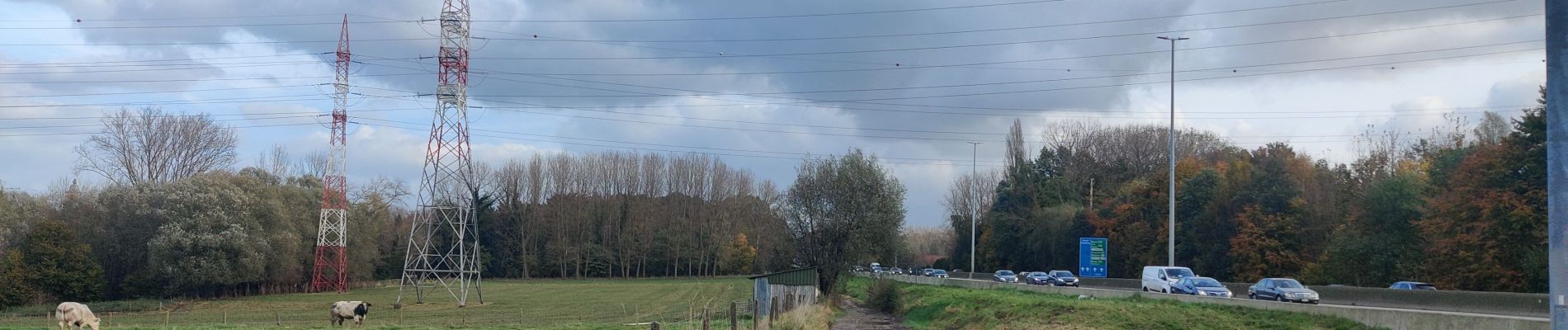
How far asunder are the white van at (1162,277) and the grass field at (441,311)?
19481 mm

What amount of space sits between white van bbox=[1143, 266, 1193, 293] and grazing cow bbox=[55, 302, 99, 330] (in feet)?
138

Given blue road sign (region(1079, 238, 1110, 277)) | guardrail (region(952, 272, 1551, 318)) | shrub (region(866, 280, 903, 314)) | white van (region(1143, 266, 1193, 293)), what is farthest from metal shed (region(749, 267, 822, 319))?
guardrail (region(952, 272, 1551, 318))

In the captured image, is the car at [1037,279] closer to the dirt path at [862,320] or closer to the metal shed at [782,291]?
the dirt path at [862,320]

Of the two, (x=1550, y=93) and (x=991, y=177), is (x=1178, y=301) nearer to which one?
(x=1550, y=93)

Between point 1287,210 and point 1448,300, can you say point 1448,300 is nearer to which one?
point 1448,300

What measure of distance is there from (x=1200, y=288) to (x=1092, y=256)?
1641 cm

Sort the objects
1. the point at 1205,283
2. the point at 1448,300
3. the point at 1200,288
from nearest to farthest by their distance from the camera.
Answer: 1. the point at 1448,300
2. the point at 1200,288
3. the point at 1205,283

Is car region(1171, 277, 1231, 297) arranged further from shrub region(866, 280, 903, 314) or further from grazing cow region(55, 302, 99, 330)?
grazing cow region(55, 302, 99, 330)

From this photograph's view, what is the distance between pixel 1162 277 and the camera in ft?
168

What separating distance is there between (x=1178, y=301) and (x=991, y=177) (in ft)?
318

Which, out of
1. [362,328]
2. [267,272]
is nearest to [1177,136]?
[267,272]

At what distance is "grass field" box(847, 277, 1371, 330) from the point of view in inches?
Result: 1262

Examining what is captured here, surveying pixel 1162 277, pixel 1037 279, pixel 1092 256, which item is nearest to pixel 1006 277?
pixel 1037 279

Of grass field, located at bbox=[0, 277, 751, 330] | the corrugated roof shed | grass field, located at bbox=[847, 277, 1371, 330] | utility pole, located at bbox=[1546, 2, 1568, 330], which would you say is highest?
utility pole, located at bbox=[1546, 2, 1568, 330]
